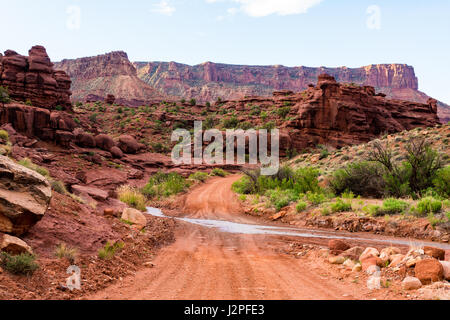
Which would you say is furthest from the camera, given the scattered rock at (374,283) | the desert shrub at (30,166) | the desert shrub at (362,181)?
the desert shrub at (362,181)

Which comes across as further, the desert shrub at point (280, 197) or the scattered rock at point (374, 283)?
the desert shrub at point (280, 197)

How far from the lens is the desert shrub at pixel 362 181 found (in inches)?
737

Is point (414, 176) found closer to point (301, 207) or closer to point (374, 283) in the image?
point (301, 207)

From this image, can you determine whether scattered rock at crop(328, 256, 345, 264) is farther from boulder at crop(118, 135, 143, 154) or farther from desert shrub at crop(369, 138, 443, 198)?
boulder at crop(118, 135, 143, 154)

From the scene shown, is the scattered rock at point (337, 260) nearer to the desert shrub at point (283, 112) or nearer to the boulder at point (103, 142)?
the boulder at point (103, 142)

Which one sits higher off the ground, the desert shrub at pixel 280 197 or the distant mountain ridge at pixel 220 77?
the distant mountain ridge at pixel 220 77

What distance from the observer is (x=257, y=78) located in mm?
172125

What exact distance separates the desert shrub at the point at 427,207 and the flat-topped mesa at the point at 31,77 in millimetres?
50486

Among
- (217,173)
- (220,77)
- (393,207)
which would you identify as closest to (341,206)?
(393,207)

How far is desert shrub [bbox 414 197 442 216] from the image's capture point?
1285 centimetres
